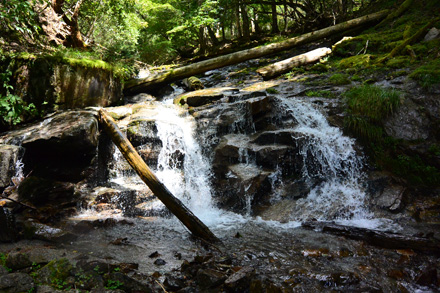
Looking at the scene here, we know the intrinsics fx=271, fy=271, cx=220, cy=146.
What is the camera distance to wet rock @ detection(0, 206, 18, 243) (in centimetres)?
421

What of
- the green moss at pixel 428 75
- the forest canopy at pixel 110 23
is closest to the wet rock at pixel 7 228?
the forest canopy at pixel 110 23

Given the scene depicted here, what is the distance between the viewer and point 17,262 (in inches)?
122

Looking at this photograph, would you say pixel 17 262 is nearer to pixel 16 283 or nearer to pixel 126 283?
pixel 16 283

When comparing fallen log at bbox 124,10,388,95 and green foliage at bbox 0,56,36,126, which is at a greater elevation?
fallen log at bbox 124,10,388,95

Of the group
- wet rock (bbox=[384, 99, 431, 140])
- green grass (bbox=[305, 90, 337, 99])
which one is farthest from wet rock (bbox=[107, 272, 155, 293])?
green grass (bbox=[305, 90, 337, 99])

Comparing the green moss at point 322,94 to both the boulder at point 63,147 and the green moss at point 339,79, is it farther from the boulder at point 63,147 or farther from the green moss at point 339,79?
the boulder at point 63,147

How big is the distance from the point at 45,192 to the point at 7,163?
968mm

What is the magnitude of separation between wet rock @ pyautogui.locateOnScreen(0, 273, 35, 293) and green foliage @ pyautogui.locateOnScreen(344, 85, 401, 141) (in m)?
7.01

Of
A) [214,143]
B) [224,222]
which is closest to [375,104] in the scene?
[214,143]

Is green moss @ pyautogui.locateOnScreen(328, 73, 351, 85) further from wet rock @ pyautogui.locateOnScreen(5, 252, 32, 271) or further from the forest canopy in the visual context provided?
wet rock @ pyautogui.locateOnScreen(5, 252, 32, 271)

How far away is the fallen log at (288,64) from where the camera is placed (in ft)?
38.8

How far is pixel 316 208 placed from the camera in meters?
5.98

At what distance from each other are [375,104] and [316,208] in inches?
126

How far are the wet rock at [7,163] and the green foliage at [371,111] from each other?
7.99m
